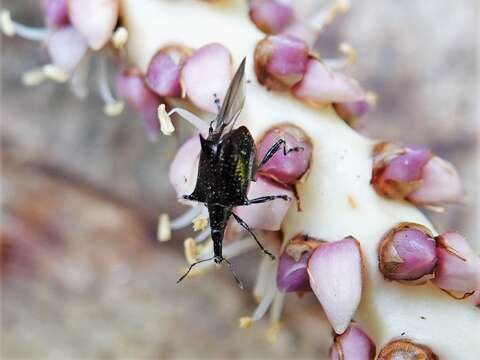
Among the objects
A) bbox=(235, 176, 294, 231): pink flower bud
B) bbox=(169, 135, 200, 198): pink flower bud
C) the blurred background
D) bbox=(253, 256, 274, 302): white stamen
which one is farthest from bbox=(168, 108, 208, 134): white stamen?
the blurred background

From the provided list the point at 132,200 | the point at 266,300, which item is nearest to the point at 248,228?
the point at 266,300

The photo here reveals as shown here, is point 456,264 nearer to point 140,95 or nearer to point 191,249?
point 191,249

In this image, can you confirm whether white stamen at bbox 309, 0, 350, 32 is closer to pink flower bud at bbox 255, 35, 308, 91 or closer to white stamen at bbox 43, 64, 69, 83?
pink flower bud at bbox 255, 35, 308, 91

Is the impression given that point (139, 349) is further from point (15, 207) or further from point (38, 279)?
point (15, 207)

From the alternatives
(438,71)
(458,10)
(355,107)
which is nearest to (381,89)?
(438,71)

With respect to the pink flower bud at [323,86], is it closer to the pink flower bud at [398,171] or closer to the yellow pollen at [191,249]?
the pink flower bud at [398,171]

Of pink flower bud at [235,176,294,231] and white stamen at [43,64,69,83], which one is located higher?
white stamen at [43,64,69,83]
